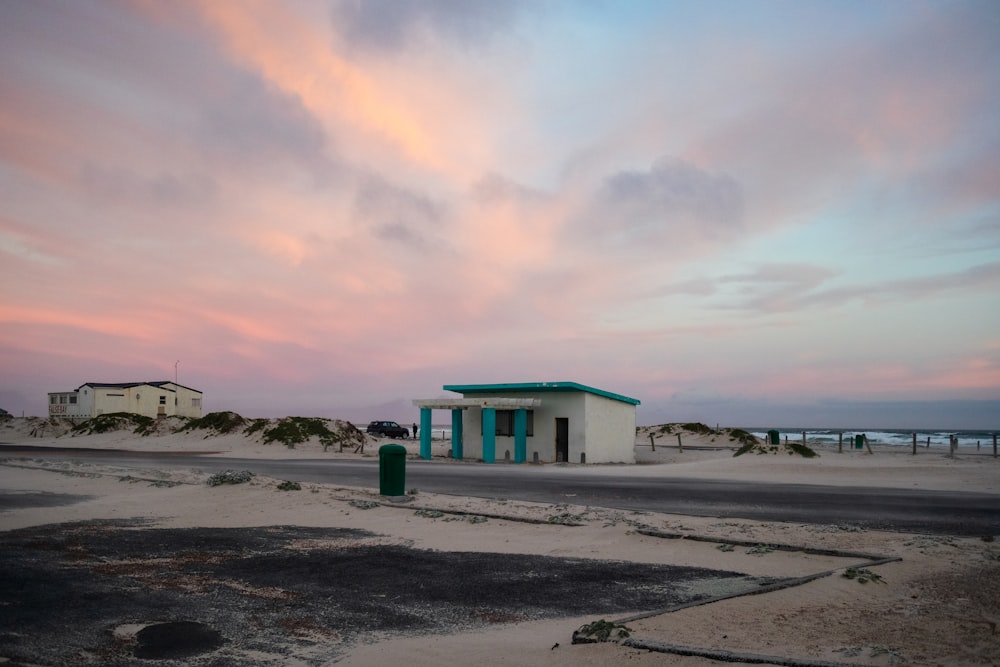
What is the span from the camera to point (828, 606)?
7465 millimetres

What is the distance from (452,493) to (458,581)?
35.8 ft

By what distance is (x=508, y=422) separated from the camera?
42062mm

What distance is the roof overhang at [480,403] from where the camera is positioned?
131 feet

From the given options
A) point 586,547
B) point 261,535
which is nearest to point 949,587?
point 586,547

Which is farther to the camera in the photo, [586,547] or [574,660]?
[586,547]

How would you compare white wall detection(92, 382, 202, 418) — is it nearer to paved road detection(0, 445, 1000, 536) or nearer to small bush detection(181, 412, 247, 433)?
small bush detection(181, 412, 247, 433)

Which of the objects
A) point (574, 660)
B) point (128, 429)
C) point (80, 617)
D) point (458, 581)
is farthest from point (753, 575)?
point (128, 429)

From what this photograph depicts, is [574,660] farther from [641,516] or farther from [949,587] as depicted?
[641,516]

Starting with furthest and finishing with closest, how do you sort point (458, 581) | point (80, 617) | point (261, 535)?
point (261, 535) < point (458, 581) < point (80, 617)

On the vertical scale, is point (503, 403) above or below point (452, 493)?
above

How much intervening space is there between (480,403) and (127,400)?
66655mm

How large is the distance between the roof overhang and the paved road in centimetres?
1107

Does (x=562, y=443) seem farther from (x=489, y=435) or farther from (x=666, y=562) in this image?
(x=666, y=562)

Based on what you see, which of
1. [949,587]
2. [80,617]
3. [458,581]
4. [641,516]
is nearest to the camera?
[80,617]
